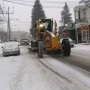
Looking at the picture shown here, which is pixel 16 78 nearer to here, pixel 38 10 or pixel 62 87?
pixel 62 87

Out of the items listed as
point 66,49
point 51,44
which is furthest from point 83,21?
point 51,44

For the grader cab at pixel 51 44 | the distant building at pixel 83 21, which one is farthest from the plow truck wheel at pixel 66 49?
the distant building at pixel 83 21

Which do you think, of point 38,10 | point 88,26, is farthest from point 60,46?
point 38,10

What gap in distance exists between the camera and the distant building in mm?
60203

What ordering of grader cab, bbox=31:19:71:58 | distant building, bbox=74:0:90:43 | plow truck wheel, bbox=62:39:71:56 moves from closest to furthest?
1. grader cab, bbox=31:19:71:58
2. plow truck wheel, bbox=62:39:71:56
3. distant building, bbox=74:0:90:43

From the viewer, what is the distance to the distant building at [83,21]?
60203mm

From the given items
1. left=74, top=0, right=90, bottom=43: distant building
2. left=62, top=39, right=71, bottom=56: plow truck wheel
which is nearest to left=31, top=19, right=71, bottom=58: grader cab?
left=62, top=39, right=71, bottom=56: plow truck wheel

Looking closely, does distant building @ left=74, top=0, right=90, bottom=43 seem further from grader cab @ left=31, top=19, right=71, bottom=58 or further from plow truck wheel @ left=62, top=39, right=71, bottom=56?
plow truck wheel @ left=62, top=39, right=71, bottom=56

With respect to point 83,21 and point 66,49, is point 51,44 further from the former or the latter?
point 83,21

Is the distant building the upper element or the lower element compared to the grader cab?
upper

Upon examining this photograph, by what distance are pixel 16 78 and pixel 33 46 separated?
57.7 feet

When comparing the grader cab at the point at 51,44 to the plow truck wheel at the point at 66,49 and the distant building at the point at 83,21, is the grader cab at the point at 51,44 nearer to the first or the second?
Answer: the plow truck wheel at the point at 66,49

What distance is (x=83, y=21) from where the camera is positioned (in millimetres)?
62750

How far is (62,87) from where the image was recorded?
11.9 meters
